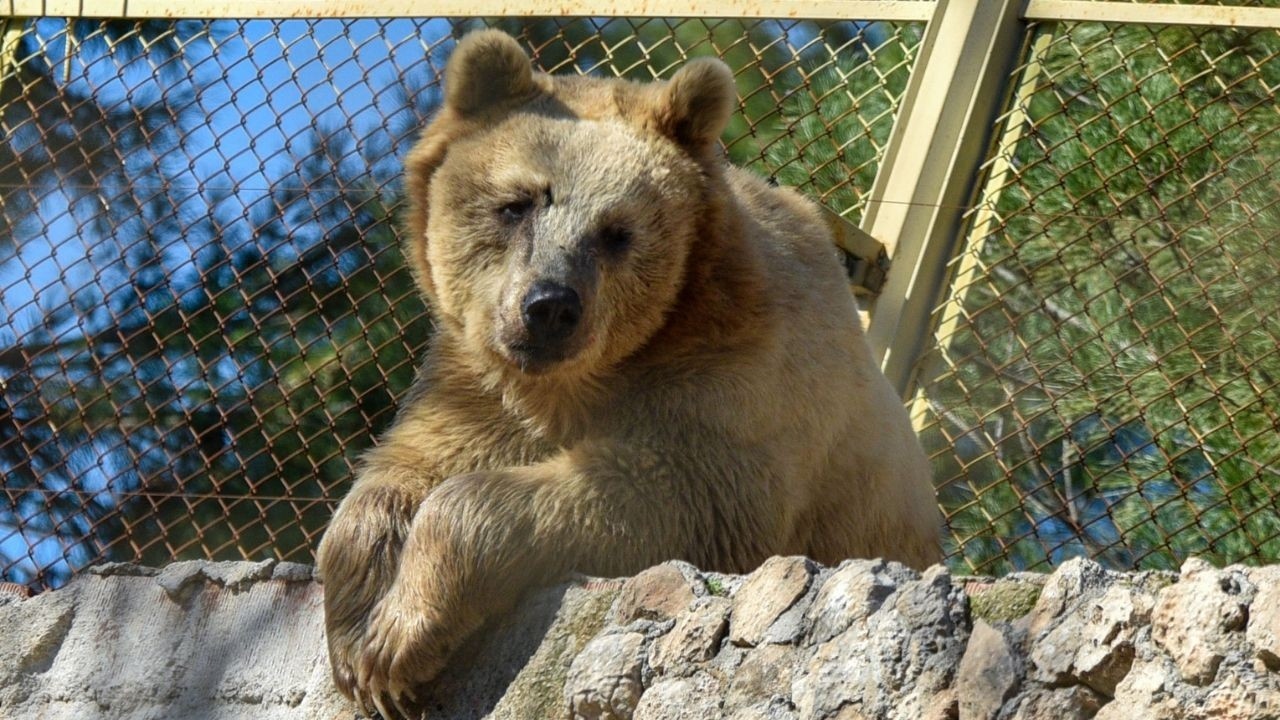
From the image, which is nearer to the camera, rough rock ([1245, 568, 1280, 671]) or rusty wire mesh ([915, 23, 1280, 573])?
rough rock ([1245, 568, 1280, 671])

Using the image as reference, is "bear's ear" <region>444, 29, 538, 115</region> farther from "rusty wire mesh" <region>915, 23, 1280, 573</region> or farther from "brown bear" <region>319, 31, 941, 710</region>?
"rusty wire mesh" <region>915, 23, 1280, 573</region>

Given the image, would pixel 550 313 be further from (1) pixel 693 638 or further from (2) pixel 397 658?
(1) pixel 693 638

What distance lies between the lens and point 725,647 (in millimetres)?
2797

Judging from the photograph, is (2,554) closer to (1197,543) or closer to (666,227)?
(666,227)

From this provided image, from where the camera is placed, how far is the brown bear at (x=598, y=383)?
140 inches

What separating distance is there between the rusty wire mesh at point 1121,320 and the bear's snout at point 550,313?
1675 millimetres

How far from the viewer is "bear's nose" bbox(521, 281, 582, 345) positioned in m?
3.75

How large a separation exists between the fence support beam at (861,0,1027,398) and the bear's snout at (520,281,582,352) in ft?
5.33

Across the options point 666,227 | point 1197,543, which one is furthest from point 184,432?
point 1197,543

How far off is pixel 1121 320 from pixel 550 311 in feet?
9.26

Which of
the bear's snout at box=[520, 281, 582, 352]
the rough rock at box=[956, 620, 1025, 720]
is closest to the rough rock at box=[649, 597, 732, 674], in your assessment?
the rough rock at box=[956, 620, 1025, 720]

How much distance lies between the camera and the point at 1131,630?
2.13 metres

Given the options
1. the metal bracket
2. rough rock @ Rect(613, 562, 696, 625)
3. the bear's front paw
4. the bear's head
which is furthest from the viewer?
the metal bracket

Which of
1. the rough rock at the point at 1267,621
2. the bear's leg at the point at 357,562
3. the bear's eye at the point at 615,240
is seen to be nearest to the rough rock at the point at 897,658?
the rough rock at the point at 1267,621
